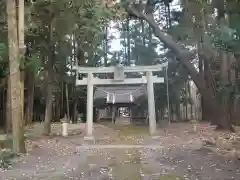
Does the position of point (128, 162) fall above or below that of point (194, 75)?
below

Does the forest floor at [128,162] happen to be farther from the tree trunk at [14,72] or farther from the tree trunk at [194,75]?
the tree trunk at [194,75]

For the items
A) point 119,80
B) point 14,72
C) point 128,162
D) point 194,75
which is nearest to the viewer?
point 128,162

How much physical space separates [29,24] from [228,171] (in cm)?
Result: 866

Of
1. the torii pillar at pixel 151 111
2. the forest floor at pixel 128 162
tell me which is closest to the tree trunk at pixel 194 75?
the torii pillar at pixel 151 111

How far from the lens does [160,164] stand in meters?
8.55

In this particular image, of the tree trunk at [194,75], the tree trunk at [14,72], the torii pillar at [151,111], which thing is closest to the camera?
the tree trunk at [14,72]

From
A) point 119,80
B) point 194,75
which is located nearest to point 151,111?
point 119,80

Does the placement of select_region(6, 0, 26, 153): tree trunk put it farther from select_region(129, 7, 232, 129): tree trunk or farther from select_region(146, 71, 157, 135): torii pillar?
select_region(129, 7, 232, 129): tree trunk

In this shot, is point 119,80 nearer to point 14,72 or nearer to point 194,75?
point 194,75

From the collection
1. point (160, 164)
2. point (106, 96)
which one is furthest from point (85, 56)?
point (160, 164)

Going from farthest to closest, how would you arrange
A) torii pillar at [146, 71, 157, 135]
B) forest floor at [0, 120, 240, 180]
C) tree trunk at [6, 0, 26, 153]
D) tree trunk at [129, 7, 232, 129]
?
tree trunk at [129, 7, 232, 129] < torii pillar at [146, 71, 157, 135] < tree trunk at [6, 0, 26, 153] < forest floor at [0, 120, 240, 180]

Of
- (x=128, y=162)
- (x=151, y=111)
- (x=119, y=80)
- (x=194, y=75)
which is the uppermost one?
(x=194, y=75)

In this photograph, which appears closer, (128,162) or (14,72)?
(128,162)

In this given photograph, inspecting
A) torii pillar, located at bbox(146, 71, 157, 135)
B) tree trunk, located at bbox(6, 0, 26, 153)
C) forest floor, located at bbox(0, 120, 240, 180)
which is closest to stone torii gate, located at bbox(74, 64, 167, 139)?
torii pillar, located at bbox(146, 71, 157, 135)
